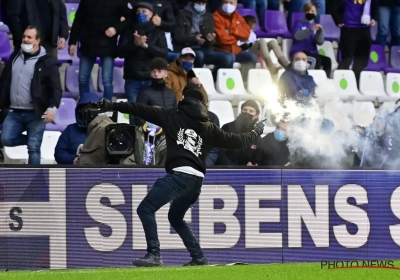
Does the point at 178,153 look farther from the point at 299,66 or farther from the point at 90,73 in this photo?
the point at 299,66

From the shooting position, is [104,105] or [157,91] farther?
[157,91]

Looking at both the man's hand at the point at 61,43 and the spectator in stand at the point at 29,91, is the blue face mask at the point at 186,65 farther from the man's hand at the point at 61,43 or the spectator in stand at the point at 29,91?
the spectator in stand at the point at 29,91

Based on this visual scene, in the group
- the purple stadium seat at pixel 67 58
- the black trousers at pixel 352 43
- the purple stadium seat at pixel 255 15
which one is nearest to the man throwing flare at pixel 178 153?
the purple stadium seat at pixel 67 58

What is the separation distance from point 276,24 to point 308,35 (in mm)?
920

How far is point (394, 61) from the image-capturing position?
1959cm

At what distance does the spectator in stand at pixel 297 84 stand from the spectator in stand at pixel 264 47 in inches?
70.0

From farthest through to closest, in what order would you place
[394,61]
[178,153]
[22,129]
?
[394,61], [22,129], [178,153]

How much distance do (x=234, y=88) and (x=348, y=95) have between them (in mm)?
2142

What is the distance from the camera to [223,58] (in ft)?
56.1

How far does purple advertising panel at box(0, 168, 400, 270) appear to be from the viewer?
12.1 meters

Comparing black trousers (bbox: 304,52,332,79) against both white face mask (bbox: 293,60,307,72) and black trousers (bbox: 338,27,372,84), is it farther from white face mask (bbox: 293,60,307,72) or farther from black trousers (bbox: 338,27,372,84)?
white face mask (bbox: 293,60,307,72)

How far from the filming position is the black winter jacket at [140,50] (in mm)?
15336

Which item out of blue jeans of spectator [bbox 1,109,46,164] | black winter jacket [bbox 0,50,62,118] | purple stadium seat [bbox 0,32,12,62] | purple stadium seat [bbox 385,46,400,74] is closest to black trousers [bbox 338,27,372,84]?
purple stadium seat [bbox 385,46,400,74]

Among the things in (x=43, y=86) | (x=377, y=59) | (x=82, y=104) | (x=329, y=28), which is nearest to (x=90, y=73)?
(x=43, y=86)
